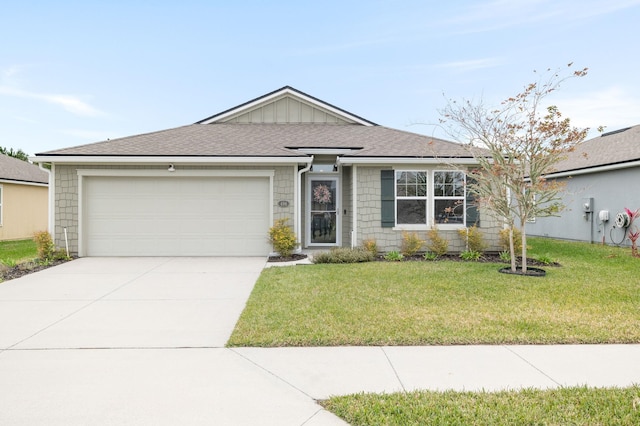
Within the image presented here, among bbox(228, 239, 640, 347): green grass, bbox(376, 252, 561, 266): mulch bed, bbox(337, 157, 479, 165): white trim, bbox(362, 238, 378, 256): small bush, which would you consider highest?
bbox(337, 157, 479, 165): white trim

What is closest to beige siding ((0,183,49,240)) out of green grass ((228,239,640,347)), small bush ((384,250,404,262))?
green grass ((228,239,640,347))

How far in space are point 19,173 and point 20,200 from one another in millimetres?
1402

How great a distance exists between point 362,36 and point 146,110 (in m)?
13.7

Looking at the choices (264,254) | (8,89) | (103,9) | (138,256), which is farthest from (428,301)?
(8,89)

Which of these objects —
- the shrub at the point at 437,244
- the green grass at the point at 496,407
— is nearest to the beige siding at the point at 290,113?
the shrub at the point at 437,244

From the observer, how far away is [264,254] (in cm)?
1138

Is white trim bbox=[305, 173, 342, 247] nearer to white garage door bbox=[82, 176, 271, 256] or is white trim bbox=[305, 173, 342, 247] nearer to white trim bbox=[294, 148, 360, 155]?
white trim bbox=[294, 148, 360, 155]

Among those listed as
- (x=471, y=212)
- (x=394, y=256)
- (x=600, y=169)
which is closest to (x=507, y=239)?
(x=471, y=212)

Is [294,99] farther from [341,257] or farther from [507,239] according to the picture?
[507,239]

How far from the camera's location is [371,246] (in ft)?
35.1

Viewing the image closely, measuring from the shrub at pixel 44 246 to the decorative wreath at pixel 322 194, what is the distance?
292 inches

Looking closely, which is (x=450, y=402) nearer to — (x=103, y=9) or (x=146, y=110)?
(x=103, y=9)

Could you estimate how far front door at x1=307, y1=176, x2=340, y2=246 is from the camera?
12453 millimetres

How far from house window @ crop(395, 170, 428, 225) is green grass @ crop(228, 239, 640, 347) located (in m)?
2.45
